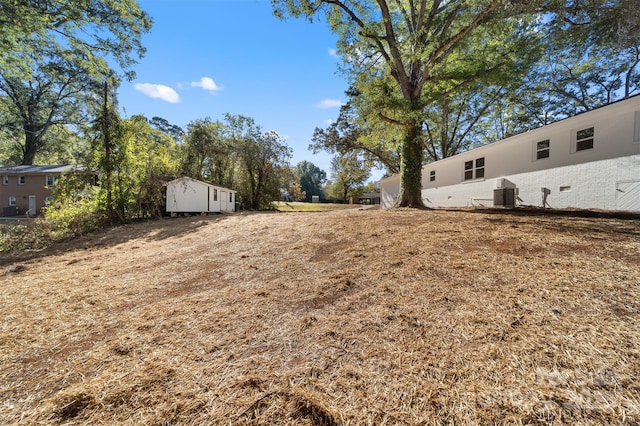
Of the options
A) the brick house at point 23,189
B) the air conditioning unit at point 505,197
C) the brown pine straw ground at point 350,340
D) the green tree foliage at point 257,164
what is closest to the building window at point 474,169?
the air conditioning unit at point 505,197

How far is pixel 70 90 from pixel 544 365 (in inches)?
1280

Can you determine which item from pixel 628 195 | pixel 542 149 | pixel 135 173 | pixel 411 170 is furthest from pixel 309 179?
pixel 628 195

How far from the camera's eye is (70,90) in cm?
2148

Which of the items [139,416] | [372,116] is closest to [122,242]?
[139,416]

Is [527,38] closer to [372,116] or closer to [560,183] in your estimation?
[560,183]

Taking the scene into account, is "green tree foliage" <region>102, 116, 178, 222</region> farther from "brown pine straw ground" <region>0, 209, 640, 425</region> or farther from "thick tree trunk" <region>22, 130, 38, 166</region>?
"thick tree trunk" <region>22, 130, 38, 166</region>

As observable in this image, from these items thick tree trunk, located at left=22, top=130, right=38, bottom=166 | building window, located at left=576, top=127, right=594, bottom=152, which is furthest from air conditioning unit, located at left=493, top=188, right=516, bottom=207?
thick tree trunk, located at left=22, top=130, right=38, bottom=166

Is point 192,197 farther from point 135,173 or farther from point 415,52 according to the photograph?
point 415,52

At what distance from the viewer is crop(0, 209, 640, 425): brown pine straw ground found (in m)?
1.42

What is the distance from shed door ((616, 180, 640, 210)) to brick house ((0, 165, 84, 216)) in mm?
33950

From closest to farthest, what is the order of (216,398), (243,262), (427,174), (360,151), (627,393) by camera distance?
1. (627,393)
2. (216,398)
3. (243,262)
4. (427,174)
5. (360,151)

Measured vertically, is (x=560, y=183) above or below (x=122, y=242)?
above

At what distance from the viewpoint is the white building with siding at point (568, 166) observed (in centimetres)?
700

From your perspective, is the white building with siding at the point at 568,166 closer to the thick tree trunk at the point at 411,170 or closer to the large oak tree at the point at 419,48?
the large oak tree at the point at 419,48
